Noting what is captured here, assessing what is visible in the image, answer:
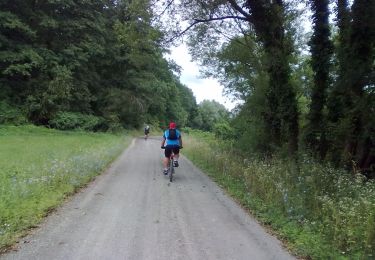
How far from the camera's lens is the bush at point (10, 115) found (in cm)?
4053

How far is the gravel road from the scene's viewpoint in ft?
22.4

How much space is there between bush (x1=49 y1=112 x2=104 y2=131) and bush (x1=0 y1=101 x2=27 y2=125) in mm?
3970

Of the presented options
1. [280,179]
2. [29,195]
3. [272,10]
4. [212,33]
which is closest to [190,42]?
[212,33]

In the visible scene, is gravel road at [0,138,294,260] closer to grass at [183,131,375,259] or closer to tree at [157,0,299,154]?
grass at [183,131,375,259]

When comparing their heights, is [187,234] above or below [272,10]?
below

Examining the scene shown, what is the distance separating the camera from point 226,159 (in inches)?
717

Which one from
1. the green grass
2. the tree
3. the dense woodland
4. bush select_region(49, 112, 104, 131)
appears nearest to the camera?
the green grass

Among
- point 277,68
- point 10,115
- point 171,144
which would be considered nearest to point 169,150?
point 171,144

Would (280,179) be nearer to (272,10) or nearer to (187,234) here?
(187,234)

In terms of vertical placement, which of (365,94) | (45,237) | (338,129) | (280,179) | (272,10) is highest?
(272,10)

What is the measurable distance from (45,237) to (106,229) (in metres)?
1.13

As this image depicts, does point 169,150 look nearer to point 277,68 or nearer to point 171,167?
point 171,167

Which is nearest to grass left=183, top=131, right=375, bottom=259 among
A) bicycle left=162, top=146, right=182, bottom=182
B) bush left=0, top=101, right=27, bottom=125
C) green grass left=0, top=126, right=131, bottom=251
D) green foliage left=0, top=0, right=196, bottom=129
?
bicycle left=162, top=146, right=182, bottom=182

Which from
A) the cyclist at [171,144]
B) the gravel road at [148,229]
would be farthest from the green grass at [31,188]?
the cyclist at [171,144]
